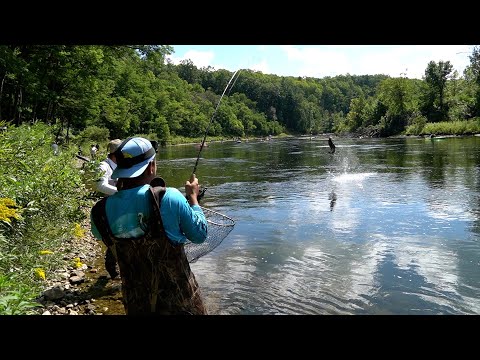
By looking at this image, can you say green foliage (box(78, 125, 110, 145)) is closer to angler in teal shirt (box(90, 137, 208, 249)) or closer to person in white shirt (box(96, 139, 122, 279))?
person in white shirt (box(96, 139, 122, 279))

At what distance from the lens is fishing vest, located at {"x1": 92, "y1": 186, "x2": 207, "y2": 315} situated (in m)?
2.74

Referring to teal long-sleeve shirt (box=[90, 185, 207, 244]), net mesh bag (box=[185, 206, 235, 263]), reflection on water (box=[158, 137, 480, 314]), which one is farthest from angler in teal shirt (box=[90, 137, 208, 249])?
reflection on water (box=[158, 137, 480, 314])

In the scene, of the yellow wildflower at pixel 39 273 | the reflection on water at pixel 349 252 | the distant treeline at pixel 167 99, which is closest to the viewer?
the yellow wildflower at pixel 39 273

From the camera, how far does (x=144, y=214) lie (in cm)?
264

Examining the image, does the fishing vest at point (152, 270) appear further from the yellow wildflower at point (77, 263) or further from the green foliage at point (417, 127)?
the green foliage at point (417, 127)

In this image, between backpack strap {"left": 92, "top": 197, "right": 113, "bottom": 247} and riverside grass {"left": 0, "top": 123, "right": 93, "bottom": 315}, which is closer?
backpack strap {"left": 92, "top": 197, "right": 113, "bottom": 247}

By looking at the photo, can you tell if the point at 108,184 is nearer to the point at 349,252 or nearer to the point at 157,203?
the point at 157,203

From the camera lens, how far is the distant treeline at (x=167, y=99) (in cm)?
2305

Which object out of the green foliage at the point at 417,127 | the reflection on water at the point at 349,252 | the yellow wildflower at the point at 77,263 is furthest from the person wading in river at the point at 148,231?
the green foliage at the point at 417,127

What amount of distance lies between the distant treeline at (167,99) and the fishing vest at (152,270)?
10.5ft
